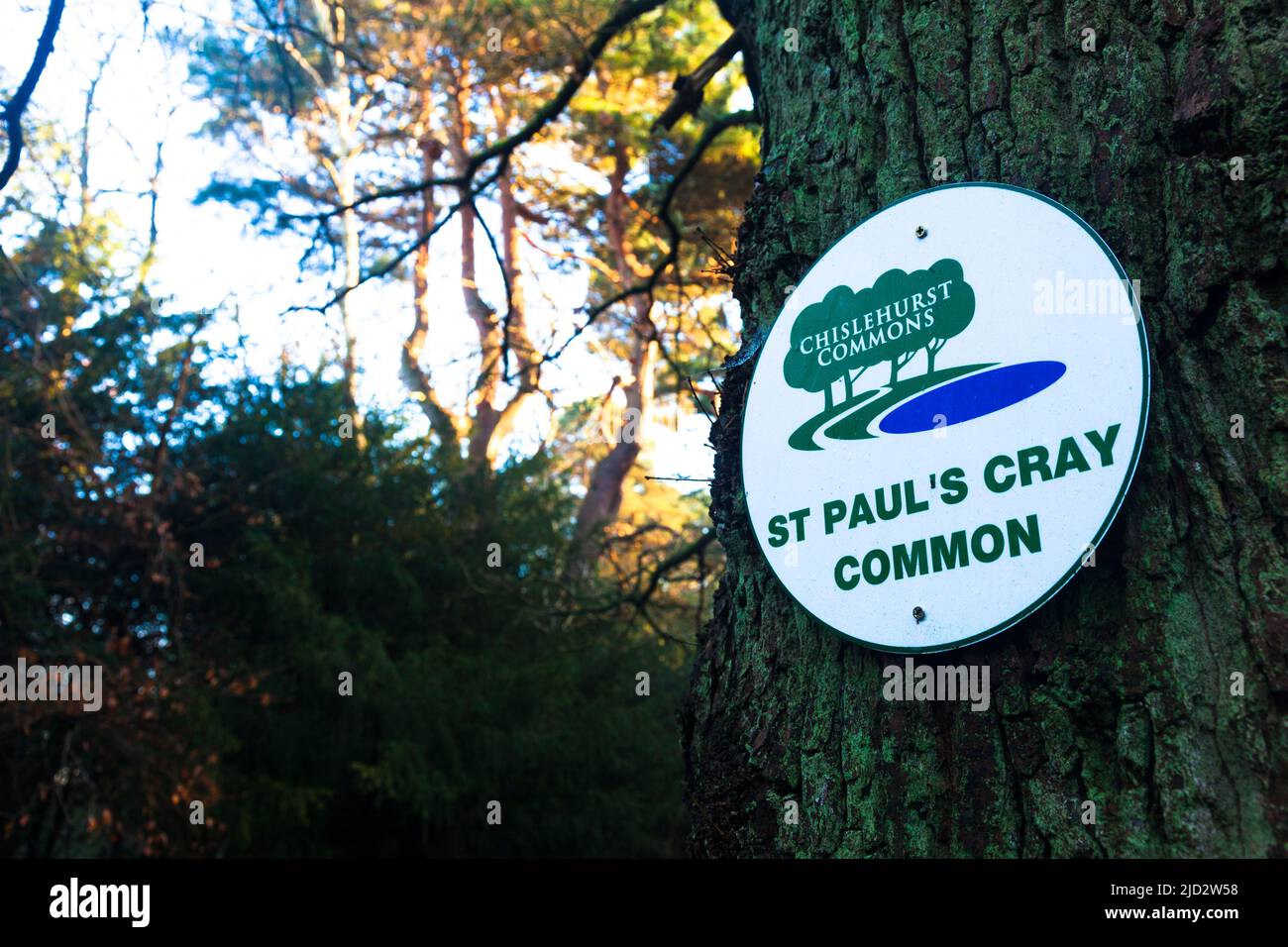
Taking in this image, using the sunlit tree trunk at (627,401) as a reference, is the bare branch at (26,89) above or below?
below

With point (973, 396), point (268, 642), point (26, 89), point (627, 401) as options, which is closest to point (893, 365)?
point (973, 396)

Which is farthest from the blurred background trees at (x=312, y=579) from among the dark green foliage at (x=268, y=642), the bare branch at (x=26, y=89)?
the bare branch at (x=26, y=89)

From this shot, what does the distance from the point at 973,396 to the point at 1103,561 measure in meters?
0.34

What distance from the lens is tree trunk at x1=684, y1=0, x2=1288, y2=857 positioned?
1.49 meters

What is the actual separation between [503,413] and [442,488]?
2948 mm

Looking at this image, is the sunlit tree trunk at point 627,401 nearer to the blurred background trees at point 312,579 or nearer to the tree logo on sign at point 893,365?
the blurred background trees at point 312,579

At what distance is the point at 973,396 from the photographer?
179cm

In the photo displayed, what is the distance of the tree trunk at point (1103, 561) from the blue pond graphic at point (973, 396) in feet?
0.57

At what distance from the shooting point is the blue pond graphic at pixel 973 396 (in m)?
1.70

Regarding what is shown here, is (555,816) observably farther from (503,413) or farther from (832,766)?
(832,766)

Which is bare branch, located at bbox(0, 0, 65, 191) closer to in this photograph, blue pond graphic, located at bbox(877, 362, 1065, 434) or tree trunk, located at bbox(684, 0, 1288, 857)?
tree trunk, located at bbox(684, 0, 1288, 857)

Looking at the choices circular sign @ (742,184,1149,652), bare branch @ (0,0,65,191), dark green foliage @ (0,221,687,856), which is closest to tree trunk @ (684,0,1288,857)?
circular sign @ (742,184,1149,652)

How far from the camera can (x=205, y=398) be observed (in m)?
9.87
